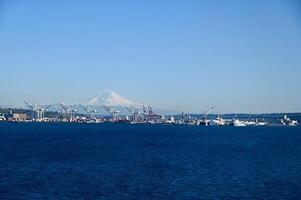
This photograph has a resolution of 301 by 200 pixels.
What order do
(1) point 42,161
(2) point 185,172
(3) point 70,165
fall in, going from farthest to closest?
(1) point 42,161, (3) point 70,165, (2) point 185,172

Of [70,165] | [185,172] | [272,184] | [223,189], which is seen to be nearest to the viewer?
[223,189]

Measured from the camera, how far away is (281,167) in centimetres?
3547

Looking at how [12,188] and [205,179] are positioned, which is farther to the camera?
[205,179]

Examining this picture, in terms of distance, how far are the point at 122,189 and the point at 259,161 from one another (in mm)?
18708

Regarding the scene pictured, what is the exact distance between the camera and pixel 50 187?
24.2 m

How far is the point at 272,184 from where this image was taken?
2673 cm

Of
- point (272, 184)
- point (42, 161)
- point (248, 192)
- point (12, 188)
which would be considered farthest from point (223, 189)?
point (42, 161)

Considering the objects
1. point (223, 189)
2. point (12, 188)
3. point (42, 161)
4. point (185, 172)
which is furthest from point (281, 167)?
point (12, 188)

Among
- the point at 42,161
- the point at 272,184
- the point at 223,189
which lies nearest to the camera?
the point at 223,189

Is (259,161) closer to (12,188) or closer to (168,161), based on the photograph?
(168,161)

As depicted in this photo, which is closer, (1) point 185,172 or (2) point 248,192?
(2) point 248,192

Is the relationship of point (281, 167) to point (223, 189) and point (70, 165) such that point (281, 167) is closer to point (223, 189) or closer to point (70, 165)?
point (223, 189)

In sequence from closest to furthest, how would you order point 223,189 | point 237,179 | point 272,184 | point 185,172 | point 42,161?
point 223,189, point 272,184, point 237,179, point 185,172, point 42,161

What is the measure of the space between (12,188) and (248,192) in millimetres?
11046
